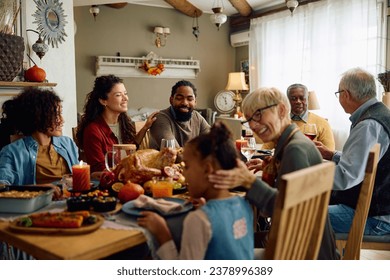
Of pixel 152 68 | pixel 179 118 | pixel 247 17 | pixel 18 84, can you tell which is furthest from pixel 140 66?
pixel 179 118

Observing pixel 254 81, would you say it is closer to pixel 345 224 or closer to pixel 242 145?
pixel 242 145

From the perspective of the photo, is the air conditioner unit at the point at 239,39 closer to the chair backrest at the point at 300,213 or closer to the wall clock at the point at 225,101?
the wall clock at the point at 225,101

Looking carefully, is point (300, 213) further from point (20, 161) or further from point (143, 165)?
point (20, 161)

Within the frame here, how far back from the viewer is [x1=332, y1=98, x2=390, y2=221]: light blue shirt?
6.09ft

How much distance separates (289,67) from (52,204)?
5.01 metres

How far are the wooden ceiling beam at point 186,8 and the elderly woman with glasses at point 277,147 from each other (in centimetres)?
504

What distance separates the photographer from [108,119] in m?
2.72

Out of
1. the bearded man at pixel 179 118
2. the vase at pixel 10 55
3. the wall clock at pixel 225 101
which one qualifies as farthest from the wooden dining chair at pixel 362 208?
the wall clock at pixel 225 101

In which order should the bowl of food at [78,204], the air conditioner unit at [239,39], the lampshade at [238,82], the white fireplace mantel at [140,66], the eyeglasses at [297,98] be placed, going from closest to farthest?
the bowl of food at [78,204] < the eyeglasses at [297,98] < the white fireplace mantel at [140,66] < the lampshade at [238,82] < the air conditioner unit at [239,39]

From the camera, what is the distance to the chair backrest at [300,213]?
1066 mm


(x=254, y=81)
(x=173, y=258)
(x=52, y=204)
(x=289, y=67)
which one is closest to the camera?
(x=173, y=258)

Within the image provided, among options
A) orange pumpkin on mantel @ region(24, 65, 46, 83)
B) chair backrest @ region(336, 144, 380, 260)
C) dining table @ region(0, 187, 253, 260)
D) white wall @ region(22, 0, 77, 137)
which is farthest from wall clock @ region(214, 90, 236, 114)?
dining table @ region(0, 187, 253, 260)

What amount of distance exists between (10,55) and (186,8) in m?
3.79
